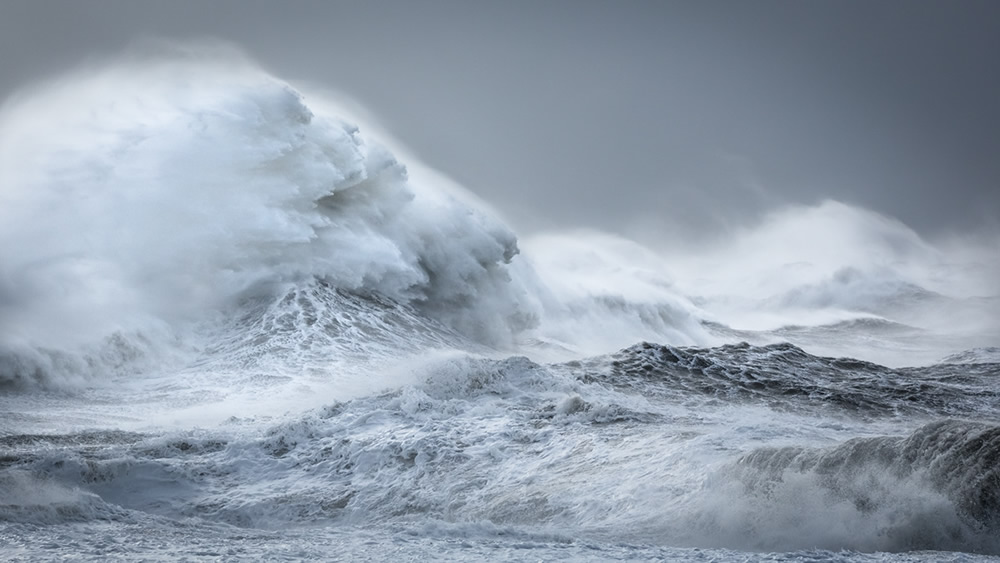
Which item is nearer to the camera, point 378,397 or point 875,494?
point 875,494

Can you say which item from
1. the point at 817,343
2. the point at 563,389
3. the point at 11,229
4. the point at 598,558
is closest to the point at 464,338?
the point at 563,389

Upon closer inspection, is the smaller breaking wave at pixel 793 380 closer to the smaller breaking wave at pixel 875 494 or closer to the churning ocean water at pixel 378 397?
the churning ocean water at pixel 378 397

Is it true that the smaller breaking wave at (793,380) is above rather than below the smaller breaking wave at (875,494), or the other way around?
above

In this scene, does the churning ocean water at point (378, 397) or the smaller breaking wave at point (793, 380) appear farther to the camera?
the smaller breaking wave at point (793, 380)

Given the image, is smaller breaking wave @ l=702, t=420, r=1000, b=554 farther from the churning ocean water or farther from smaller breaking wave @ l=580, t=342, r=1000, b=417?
smaller breaking wave @ l=580, t=342, r=1000, b=417

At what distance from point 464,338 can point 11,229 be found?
10.4 m

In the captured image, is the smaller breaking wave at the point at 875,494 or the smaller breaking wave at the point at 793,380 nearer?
the smaller breaking wave at the point at 875,494

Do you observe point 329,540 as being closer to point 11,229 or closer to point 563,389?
point 563,389

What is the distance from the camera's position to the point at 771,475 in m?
6.52

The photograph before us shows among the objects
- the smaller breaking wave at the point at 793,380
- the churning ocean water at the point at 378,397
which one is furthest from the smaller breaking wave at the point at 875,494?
the smaller breaking wave at the point at 793,380

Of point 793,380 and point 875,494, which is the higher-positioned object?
point 793,380

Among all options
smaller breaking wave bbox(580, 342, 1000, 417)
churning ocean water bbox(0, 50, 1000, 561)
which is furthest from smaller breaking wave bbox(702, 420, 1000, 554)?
smaller breaking wave bbox(580, 342, 1000, 417)

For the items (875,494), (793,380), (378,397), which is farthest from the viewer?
(793,380)

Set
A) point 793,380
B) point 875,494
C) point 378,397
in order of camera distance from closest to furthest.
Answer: point 875,494 → point 378,397 → point 793,380
